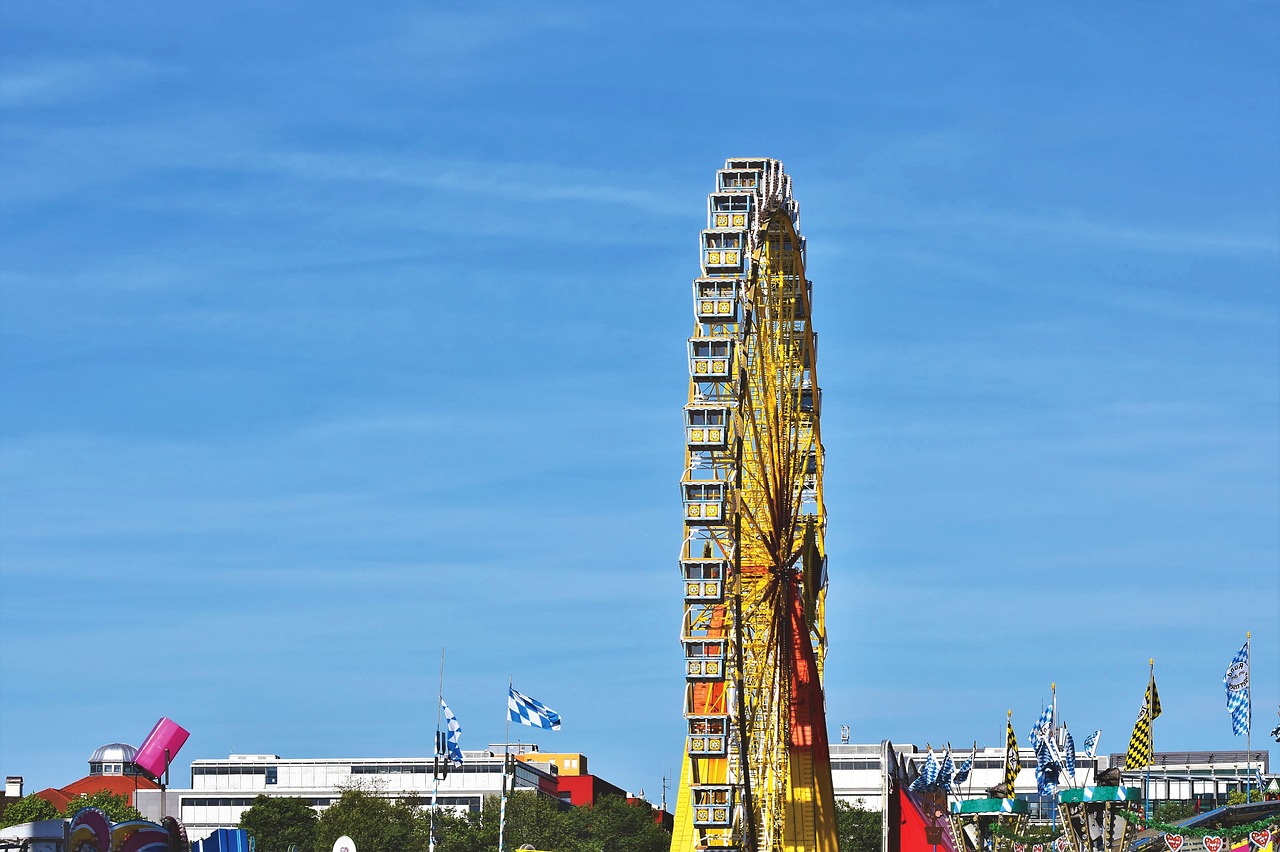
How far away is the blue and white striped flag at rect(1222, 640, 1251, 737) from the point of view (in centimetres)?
10412

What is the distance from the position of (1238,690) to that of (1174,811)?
70976 millimetres

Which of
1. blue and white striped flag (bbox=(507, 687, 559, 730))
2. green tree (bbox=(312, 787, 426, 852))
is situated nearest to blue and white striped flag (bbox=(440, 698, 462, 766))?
blue and white striped flag (bbox=(507, 687, 559, 730))

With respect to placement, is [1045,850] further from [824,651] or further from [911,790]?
[824,651]

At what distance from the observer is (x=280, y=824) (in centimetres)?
16162

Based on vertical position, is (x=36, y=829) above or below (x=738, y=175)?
below

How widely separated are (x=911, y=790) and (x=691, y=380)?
2759 centimetres

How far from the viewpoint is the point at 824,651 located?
92375 millimetres

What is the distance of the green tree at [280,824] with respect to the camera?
15875cm

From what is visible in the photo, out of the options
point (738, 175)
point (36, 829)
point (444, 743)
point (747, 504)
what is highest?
point (738, 175)

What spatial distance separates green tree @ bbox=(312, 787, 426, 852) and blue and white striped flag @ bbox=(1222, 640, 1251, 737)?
70.6 m

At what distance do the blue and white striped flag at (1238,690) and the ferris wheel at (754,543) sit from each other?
23.9 m

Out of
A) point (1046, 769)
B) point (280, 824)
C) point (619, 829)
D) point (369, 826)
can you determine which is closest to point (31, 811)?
point (280, 824)

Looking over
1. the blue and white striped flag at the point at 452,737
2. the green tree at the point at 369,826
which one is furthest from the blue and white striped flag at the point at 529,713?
the green tree at the point at 369,826

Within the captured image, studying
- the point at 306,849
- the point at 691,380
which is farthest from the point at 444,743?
the point at 306,849
